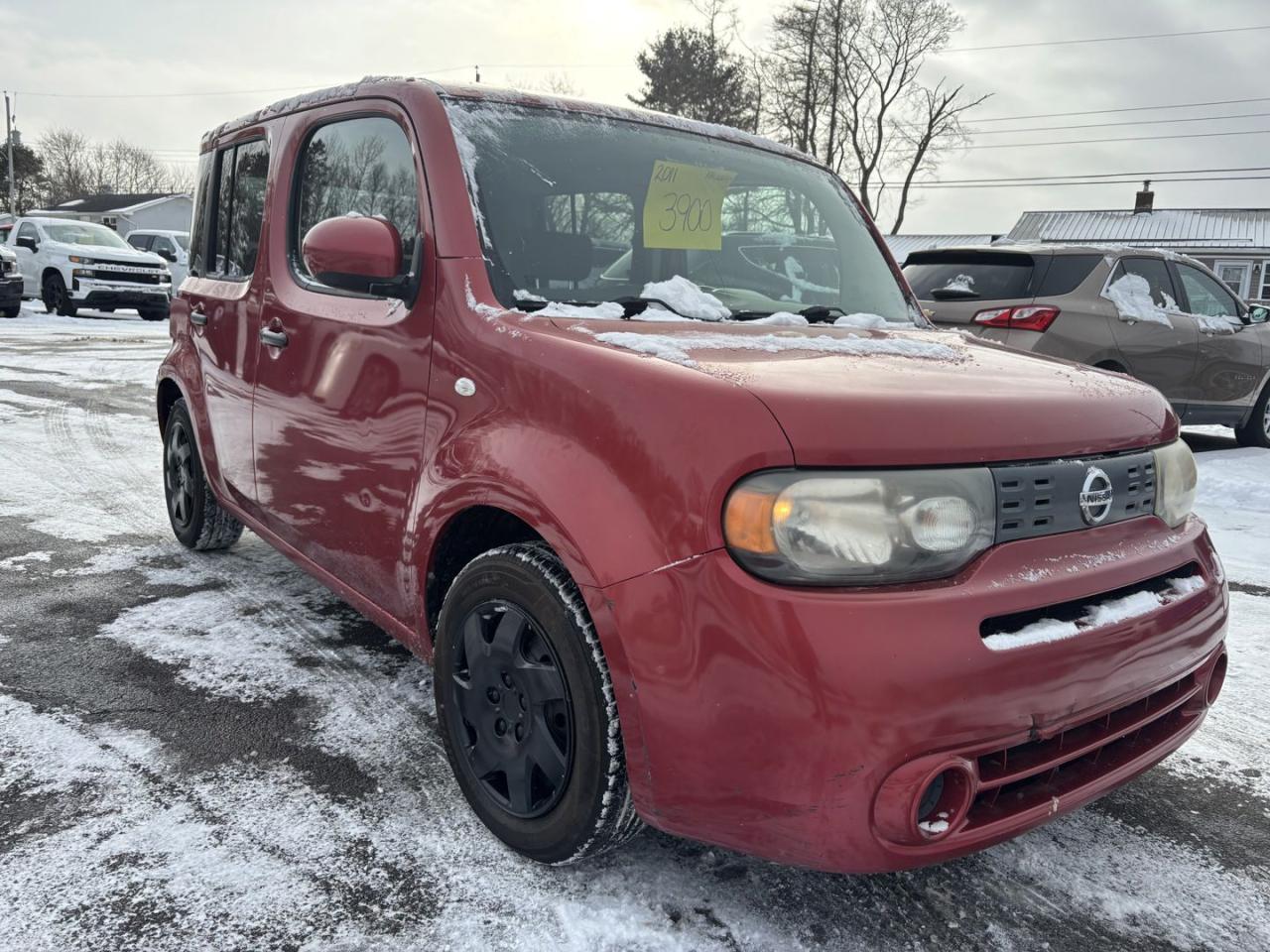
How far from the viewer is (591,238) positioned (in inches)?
101

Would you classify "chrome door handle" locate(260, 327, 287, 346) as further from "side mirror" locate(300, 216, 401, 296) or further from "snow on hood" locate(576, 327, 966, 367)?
"snow on hood" locate(576, 327, 966, 367)

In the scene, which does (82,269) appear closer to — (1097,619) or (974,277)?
(974,277)

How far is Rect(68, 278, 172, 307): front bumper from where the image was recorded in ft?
61.5

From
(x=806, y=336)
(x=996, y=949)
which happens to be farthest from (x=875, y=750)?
(x=806, y=336)

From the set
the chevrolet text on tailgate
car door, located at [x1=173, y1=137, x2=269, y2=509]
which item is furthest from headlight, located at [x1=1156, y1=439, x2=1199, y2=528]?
car door, located at [x1=173, y1=137, x2=269, y2=509]

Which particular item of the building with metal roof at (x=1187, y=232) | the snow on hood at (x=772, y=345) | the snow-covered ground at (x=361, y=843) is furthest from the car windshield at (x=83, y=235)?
the building with metal roof at (x=1187, y=232)

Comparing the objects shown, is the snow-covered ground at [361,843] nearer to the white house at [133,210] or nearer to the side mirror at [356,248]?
the side mirror at [356,248]

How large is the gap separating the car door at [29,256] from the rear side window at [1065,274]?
18.6m

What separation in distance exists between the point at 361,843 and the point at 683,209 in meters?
1.83

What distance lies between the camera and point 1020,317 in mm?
7348

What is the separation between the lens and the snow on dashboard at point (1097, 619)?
5.63 ft

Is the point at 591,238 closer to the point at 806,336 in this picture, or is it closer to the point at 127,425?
the point at 806,336

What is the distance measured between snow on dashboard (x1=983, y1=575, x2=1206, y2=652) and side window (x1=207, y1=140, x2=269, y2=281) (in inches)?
110

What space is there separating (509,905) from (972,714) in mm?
1028
